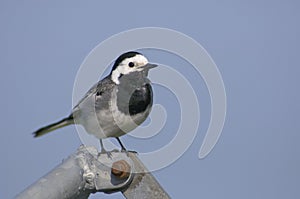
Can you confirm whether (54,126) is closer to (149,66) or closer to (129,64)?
(129,64)

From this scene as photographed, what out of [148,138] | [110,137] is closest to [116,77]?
[110,137]

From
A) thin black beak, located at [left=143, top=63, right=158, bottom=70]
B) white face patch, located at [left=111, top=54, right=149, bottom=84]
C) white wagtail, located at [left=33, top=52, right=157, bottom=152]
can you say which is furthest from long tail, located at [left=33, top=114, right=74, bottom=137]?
thin black beak, located at [left=143, top=63, right=158, bottom=70]

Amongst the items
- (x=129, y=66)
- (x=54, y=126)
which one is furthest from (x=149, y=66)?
(x=54, y=126)

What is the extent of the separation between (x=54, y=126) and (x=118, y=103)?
794 mm

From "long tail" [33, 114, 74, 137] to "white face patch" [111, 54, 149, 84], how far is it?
2.14 ft

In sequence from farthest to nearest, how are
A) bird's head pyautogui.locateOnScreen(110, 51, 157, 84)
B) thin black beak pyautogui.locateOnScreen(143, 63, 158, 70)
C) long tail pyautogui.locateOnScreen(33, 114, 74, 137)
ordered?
bird's head pyautogui.locateOnScreen(110, 51, 157, 84), long tail pyautogui.locateOnScreen(33, 114, 74, 137), thin black beak pyautogui.locateOnScreen(143, 63, 158, 70)

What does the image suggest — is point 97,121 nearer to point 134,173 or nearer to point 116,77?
point 116,77

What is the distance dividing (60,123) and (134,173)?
379cm

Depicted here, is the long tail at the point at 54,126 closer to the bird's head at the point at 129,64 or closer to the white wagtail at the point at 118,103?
the white wagtail at the point at 118,103

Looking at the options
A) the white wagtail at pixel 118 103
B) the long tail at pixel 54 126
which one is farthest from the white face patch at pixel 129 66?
the long tail at pixel 54 126

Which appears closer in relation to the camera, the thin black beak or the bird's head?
the thin black beak

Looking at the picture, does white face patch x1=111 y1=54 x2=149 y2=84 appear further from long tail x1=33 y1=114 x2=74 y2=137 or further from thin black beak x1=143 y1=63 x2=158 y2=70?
long tail x1=33 y1=114 x2=74 y2=137

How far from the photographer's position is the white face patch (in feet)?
24.8

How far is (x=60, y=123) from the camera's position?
754 centimetres
